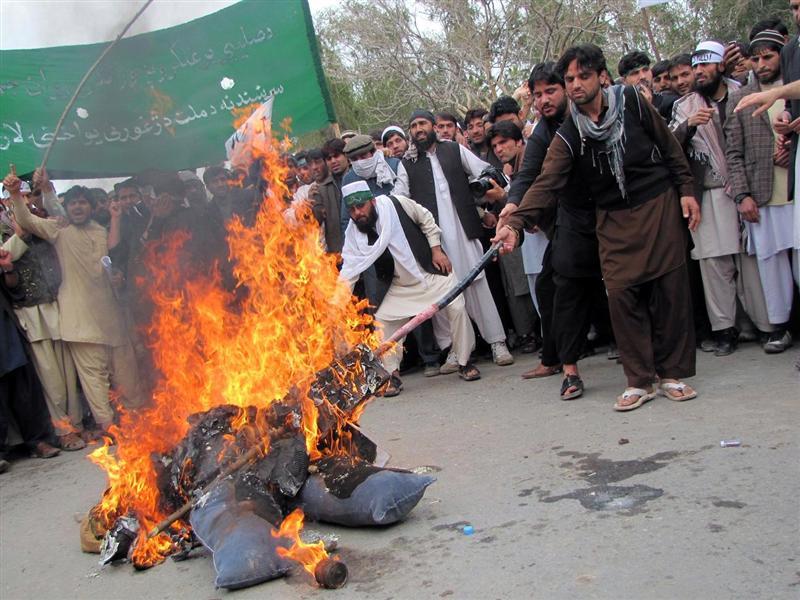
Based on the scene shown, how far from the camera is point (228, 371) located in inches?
208

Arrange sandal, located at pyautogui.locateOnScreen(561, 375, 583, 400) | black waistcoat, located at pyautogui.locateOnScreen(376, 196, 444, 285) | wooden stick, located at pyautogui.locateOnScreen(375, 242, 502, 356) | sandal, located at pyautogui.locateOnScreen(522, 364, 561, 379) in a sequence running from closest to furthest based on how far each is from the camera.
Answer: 1. wooden stick, located at pyautogui.locateOnScreen(375, 242, 502, 356)
2. sandal, located at pyautogui.locateOnScreen(561, 375, 583, 400)
3. sandal, located at pyautogui.locateOnScreen(522, 364, 561, 379)
4. black waistcoat, located at pyautogui.locateOnScreen(376, 196, 444, 285)

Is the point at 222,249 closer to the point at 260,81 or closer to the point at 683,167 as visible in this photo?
the point at 260,81

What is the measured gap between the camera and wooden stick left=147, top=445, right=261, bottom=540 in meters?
4.40

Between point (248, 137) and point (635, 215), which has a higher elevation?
point (248, 137)

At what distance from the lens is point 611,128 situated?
5.36 m

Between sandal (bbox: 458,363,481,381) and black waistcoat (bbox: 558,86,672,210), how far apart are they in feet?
7.69

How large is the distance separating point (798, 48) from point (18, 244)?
685 cm

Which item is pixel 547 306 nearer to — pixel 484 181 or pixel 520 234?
pixel 520 234

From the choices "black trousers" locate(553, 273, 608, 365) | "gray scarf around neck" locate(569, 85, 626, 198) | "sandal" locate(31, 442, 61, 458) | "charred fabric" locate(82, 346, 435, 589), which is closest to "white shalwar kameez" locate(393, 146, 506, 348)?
"black trousers" locate(553, 273, 608, 365)

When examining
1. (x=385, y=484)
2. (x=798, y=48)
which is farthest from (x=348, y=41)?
(x=385, y=484)

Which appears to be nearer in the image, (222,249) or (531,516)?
(531,516)

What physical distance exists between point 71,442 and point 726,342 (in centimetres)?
593

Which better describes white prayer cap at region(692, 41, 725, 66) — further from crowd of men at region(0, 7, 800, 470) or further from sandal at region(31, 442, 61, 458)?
sandal at region(31, 442, 61, 458)

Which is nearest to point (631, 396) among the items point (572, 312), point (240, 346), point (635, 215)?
point (572, 312)
